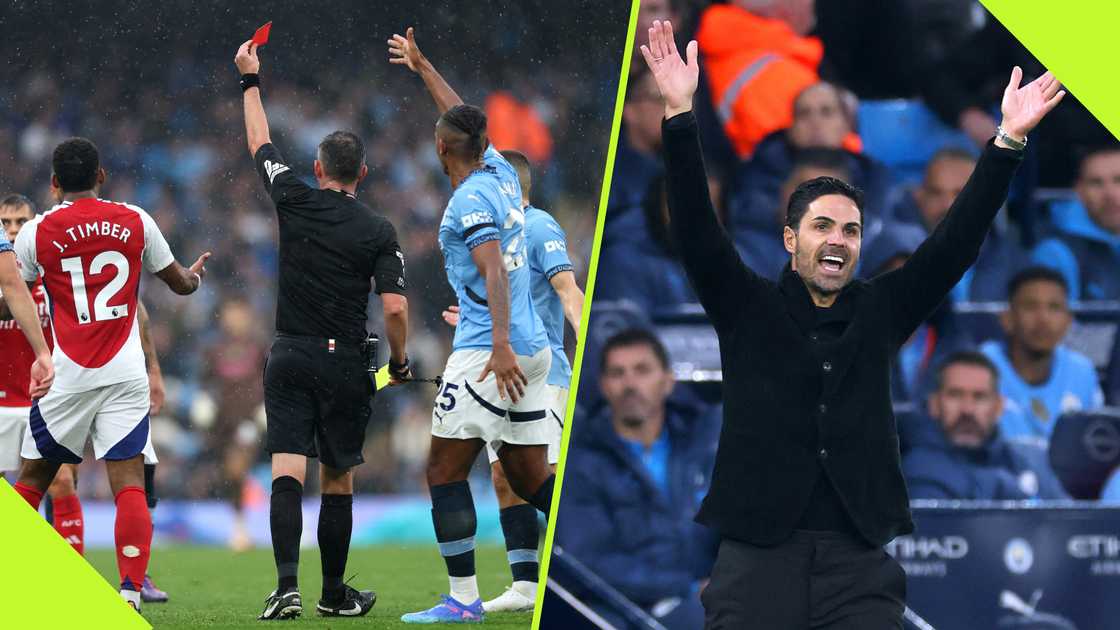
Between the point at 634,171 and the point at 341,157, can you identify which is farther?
the point at 634,171

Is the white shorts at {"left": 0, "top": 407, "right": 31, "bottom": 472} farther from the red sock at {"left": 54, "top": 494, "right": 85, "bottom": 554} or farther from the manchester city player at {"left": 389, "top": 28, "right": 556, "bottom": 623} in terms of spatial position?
the manchester city player at {"left": 389, "top": 28, "right": 556, "bottom": 623}

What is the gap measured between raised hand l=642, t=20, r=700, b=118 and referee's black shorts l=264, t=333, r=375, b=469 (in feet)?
9.41

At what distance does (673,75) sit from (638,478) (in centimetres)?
344

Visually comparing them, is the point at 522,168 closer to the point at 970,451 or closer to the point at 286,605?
the point at 286,605

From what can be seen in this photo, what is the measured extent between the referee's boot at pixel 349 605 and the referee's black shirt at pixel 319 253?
1.08 metres

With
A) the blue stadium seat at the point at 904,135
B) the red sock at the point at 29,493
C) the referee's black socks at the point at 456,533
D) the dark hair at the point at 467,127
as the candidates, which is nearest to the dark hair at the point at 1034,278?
the blue stadium seat at the point at 904,135

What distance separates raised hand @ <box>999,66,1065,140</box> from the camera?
141 inches

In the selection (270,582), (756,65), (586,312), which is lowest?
(270,582)

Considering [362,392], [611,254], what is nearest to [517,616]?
[362,392]

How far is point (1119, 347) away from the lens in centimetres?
715

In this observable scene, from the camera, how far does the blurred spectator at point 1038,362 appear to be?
7.17 metres

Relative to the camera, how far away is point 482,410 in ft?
19.5

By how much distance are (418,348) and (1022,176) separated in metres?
7.87

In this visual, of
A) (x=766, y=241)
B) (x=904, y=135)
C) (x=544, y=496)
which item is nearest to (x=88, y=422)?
(x=544, y=496)
